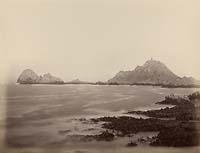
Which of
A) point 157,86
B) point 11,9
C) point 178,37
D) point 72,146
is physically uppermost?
point 11,9

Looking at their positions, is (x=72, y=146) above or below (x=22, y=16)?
below

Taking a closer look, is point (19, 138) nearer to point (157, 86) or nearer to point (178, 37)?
point (157, 86)

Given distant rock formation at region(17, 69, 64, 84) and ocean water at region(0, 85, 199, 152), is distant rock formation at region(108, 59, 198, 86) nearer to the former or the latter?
ocean water at region(0, 85, 199, 152)

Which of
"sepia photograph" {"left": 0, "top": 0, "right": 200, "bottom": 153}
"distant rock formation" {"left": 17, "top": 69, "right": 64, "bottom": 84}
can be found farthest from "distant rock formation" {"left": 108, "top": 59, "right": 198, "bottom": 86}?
"distant rock formation" {"left": 17, "top": 69, "right": 64, "bottom": 84}

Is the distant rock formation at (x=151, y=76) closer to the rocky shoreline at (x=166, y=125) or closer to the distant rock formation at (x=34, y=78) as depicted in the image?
the rocky shoreline at (x=166, y=125)

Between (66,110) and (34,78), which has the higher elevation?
(34,78)

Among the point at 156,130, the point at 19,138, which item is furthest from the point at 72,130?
the point at 156,130

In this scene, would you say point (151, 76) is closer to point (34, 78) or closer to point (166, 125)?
point (166, 125)

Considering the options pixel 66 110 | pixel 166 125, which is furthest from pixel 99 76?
pixel 166 125
